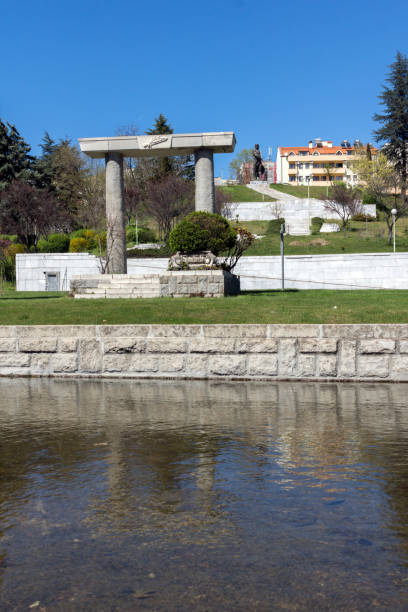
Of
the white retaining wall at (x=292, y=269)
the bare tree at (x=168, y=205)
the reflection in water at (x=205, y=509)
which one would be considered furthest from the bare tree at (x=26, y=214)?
the reflection in water at (x=205, y=509)

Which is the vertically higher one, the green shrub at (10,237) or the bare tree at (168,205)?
the bare tree at (168,205)

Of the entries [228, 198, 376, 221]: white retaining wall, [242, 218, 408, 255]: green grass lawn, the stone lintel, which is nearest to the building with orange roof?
[228, 198, 376, 221]: white retaining wall

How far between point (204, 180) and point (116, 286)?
22.9ft

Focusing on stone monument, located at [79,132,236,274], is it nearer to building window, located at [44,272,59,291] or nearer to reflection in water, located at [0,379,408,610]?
building window, located at [44,272,59,291]

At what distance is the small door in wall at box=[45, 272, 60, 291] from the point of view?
39562 mm

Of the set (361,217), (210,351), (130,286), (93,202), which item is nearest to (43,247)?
(93,202)

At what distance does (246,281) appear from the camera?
122 feet

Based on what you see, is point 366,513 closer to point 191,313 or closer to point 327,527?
point 327,527

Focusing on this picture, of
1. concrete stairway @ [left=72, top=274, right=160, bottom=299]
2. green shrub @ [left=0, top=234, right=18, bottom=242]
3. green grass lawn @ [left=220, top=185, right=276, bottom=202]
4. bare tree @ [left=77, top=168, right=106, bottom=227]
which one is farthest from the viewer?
green grass lawn @ [left=220, top=185, right=276, bottom=202]

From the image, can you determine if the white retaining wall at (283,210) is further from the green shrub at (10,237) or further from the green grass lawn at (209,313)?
the green grass lawn at (209,313)

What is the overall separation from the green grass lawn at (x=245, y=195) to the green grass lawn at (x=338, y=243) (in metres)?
26.4

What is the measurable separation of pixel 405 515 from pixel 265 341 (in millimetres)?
6655

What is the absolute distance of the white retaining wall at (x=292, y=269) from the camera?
3525cm

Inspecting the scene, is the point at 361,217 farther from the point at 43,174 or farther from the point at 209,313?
the point at 209,313
